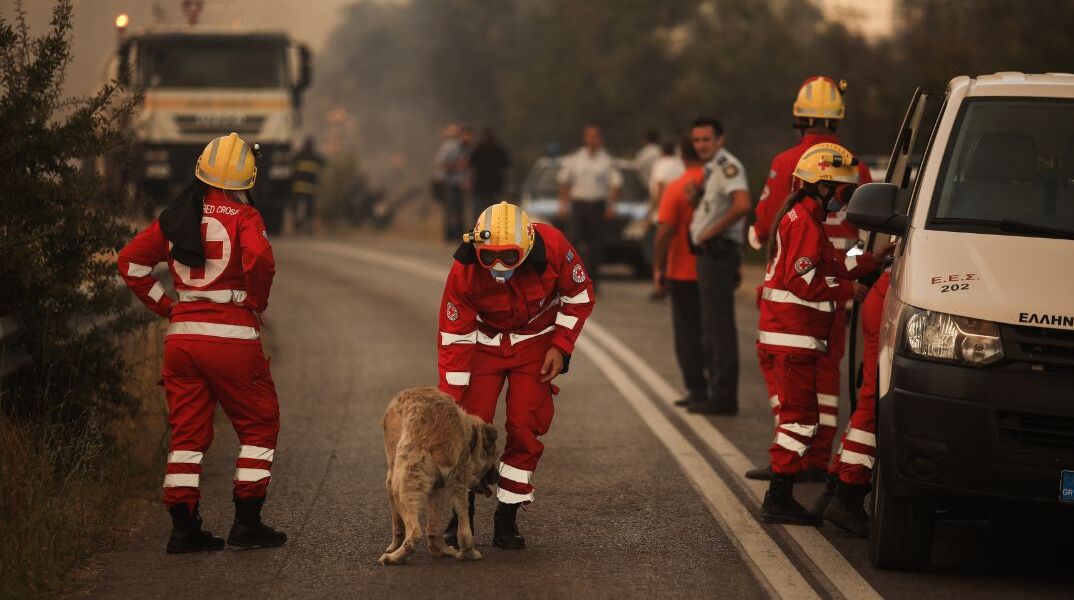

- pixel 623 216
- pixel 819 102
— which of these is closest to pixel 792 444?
pixel 819 102

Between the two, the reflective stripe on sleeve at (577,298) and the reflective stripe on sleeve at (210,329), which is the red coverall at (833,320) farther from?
the reflective stripe on sleeve at (210,329)

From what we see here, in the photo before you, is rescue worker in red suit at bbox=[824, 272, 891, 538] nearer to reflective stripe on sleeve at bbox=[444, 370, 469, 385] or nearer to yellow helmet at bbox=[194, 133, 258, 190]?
reflective stripe on sleeve at bbox=[444, 370, 469, 385]

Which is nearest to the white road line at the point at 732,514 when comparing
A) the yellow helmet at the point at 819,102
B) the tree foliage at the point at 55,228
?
the yellow helmet at the point at 819,102

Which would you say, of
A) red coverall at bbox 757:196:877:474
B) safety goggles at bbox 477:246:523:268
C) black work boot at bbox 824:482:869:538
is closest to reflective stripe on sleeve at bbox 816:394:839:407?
red coverall at bbox 757:196:877:474

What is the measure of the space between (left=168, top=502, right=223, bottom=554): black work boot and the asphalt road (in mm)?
62

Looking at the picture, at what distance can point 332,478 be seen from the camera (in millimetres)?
9219

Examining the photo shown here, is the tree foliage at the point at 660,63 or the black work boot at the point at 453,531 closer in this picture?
the black work boot at the point at 453,531

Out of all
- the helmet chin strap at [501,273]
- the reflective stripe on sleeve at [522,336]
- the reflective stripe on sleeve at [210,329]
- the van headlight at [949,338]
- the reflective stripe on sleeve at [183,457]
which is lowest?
the reflective stripe on sleeve at [183,457]

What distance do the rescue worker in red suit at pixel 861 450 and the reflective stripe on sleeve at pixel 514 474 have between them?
1.48 meters

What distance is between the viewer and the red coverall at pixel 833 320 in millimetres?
8391

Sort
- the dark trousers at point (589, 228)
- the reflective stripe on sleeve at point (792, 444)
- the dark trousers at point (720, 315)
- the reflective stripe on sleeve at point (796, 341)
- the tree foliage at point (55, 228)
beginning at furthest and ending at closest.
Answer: the dark trousers at point (589, 228) < the dark trousers at point (720, 315) < the tree foliage at point (55, 228) < the reflective stripe on sleeve at point (796, 341) < the reflective stripe on sleeve at point (792, 444)

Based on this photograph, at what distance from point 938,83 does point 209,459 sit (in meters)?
23.4

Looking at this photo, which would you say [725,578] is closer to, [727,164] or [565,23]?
[727,164]

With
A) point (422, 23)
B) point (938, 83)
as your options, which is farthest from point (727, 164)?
point (422, 23)
